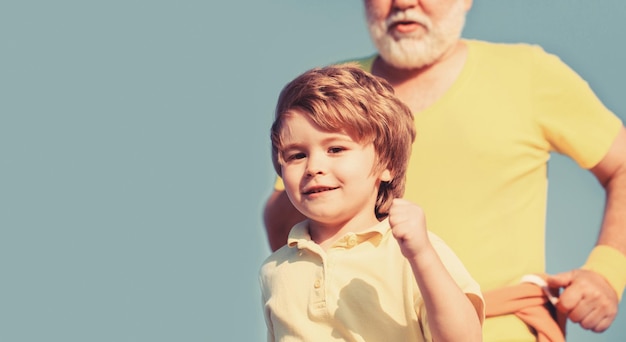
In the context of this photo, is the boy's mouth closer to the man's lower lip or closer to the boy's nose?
the boy's nose

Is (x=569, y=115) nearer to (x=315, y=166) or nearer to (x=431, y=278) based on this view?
(x=315, y=166)

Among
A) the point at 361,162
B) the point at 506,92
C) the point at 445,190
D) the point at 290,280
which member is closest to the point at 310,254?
the point at 290,280

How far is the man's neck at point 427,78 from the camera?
4.04 meters

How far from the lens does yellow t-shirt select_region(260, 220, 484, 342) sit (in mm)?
2629

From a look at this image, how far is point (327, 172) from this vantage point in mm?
2688

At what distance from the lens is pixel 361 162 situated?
8.89 ft

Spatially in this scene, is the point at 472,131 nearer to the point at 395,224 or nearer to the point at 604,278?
the point at 604,278

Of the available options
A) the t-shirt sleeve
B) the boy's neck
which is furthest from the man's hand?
the boy's neck

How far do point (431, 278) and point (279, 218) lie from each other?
69.8 inches

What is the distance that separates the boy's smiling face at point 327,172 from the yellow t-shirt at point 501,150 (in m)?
1.14

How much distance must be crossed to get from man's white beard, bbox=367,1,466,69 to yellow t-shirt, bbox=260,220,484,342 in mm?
1441

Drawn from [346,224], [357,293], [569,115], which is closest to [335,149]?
[346,224]

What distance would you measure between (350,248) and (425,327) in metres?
0.26

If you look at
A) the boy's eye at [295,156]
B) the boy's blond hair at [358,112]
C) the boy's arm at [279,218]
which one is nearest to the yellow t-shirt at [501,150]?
the boy's arm at [279,218]
